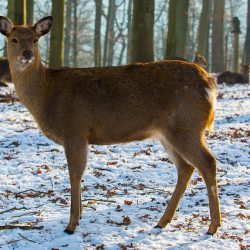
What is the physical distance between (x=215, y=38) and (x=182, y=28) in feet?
40.0

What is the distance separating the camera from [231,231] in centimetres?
578

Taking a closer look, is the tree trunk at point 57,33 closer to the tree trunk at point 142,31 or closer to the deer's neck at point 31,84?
the tree trunk at point 142,31

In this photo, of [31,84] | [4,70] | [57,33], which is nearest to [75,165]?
[31,84]

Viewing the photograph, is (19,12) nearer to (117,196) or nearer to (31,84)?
(31,84)

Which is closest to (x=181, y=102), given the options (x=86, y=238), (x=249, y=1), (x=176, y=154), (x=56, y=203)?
(x=176, y=154)

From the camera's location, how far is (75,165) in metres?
5.92

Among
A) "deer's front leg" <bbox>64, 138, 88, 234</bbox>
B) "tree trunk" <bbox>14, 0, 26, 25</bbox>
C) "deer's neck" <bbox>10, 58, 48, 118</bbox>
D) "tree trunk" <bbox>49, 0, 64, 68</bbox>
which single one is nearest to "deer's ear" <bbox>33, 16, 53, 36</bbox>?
"deer's neck" <bbox>10, 58, 48, 118</bbox>

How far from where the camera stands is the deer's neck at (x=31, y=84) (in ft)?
20.5

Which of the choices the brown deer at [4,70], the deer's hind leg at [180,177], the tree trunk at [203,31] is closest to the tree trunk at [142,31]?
the brown deer at [4,70]

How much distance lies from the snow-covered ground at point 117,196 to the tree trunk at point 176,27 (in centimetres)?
719

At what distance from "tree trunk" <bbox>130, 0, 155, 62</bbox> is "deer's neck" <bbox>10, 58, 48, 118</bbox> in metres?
8.42

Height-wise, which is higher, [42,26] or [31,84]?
[42,26]

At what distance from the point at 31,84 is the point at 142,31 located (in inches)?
341

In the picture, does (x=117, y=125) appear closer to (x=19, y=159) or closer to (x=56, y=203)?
(x=56, y=203)
